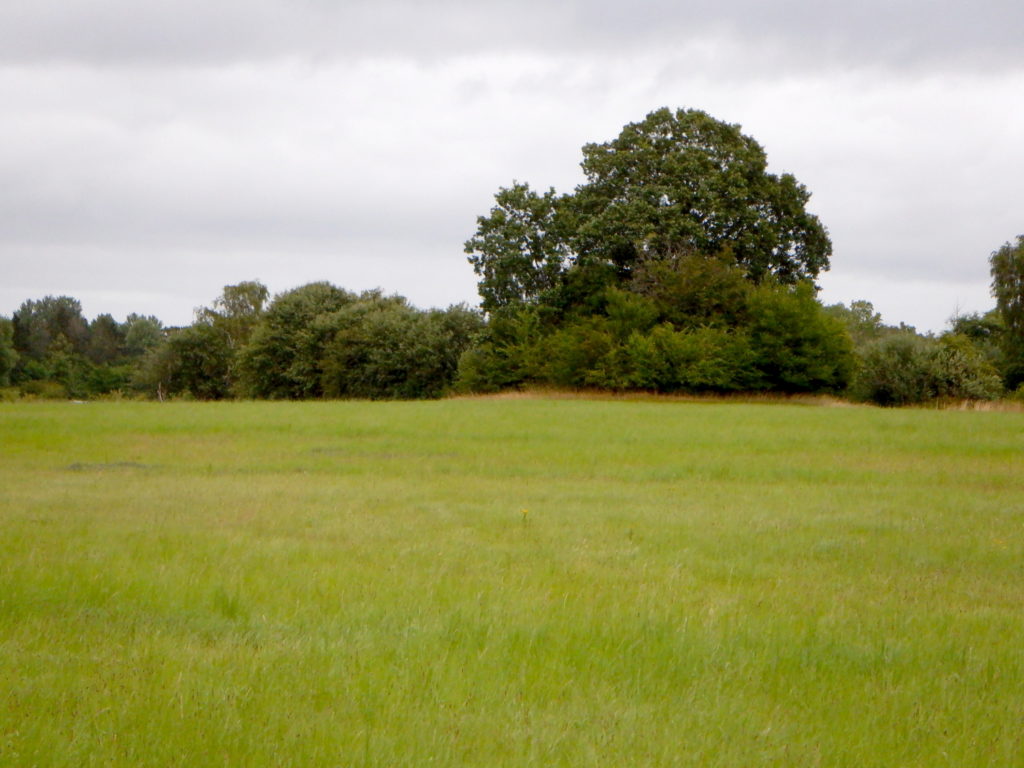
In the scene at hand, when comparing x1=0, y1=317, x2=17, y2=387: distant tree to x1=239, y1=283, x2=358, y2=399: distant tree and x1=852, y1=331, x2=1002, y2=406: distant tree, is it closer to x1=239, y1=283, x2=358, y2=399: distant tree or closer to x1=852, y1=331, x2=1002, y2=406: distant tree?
x1=239, y1=283, x2=358, y2=399: distant tree

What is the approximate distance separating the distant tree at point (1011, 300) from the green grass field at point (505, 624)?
57639 millimetres

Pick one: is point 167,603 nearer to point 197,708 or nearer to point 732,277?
point 197,708

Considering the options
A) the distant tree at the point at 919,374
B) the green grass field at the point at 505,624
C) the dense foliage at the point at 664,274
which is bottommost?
the green grass field at the point at 505,624

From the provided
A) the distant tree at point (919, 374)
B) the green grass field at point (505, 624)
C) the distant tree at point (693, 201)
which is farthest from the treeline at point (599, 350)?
the green grass field at point (505, 624)

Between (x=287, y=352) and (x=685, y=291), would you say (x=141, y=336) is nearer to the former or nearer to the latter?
(x=287, y=352)

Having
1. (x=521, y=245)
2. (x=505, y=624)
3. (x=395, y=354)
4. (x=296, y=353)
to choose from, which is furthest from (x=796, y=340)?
(x=505, y=624)

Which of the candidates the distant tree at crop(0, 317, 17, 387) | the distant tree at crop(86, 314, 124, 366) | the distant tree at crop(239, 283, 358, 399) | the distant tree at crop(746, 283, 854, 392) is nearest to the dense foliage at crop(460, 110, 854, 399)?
the distant tree at crop(746, 283, 854, 392)

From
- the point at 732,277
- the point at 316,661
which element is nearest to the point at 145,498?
the point at 316,661

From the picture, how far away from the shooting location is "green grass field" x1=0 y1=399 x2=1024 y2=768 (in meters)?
5.36

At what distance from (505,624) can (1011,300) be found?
71.7m

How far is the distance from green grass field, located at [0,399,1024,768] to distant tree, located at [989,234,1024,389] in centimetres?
5764

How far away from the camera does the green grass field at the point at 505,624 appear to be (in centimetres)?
536

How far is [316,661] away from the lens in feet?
21.1

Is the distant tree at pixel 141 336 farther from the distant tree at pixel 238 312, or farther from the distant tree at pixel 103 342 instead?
the distant tree at pixel 238 312
